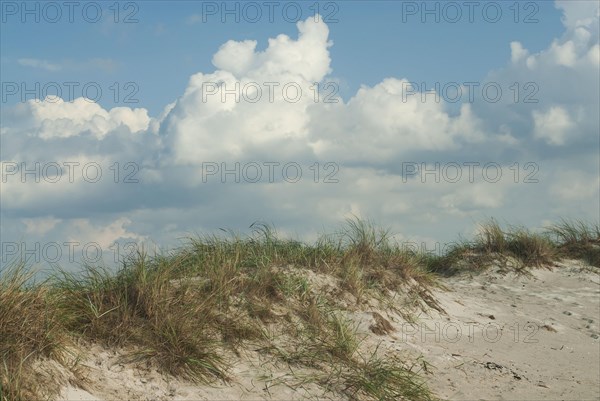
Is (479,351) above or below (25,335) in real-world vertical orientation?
below

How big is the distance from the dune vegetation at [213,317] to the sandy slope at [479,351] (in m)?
0.15

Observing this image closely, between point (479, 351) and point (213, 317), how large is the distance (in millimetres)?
3435

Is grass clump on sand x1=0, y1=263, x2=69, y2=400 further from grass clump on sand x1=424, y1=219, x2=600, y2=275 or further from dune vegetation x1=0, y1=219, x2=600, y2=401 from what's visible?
grass clump on sand x1=424, y1=219, x2=600, y2=275

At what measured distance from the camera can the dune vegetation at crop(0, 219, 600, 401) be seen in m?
5.61

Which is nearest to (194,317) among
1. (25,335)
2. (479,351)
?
(25,335)

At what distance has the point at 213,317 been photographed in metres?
6.77

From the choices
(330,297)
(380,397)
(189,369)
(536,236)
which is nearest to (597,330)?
(536,236)

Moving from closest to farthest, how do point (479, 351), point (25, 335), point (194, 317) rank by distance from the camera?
point (25, 335)
point (194, 317)
point (479, 351)

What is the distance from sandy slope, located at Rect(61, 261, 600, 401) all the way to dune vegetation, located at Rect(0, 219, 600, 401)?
155 mm

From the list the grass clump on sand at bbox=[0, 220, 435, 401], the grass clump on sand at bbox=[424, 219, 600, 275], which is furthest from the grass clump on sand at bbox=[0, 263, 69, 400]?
the grass clump on sand at bbox=[424, 219, 600, 275]

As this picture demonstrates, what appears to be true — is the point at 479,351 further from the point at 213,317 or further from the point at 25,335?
the point at 25,335

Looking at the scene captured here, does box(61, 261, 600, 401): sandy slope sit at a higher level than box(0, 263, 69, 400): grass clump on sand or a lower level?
lower

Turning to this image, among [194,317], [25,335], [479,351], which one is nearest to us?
[25,335]

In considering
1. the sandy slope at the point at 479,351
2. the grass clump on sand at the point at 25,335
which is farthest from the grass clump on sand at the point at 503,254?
the grass clump on sand at the point at 25,335
